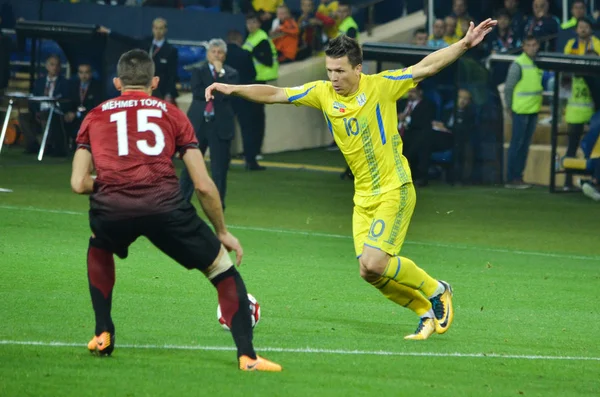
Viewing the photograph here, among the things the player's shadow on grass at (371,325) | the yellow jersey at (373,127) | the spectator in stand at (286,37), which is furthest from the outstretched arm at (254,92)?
the spectator in stand at (286,37)

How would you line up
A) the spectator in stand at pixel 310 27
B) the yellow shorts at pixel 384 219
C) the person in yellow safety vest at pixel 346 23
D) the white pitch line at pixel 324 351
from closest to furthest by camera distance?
1. the white pitch line at pixel 324 351
2. the yellow shorts at pixel 384 219
3. the person in yellow safety vest at pixel 346 23
4. the spectator in stand at pixel 310 27

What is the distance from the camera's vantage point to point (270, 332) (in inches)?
332

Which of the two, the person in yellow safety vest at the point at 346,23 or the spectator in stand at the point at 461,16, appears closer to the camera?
the spectator in stand at the point at 461,16

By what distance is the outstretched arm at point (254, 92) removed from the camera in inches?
332

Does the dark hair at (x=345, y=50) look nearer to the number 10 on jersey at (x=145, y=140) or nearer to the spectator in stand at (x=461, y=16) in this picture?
the number 10 on jersey at (x=145, y=140)

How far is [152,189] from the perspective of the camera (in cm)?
687

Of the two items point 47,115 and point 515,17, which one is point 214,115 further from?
point 515,17

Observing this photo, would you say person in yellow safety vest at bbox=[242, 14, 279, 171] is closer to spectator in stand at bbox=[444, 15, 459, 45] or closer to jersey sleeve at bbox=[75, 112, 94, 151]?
spectator in stand at bbox=[444, 15, 459, 45]

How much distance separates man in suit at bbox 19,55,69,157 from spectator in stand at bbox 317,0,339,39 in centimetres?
564

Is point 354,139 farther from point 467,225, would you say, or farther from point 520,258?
point 467,225

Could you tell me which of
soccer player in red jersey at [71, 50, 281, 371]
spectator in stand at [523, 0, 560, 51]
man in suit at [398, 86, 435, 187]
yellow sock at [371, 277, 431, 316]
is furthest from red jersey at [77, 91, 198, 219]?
spectator in stand at [523, 0, 560, 51]

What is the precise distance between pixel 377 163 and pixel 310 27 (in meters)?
17.8

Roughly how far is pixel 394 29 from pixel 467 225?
38.7 feet

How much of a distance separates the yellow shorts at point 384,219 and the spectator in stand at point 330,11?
54.2 ft
